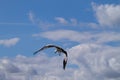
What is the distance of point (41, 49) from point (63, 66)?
501 centimetres

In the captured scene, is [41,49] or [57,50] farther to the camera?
[57,50]

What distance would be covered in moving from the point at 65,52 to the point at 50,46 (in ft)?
12.2

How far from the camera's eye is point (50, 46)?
120 meters

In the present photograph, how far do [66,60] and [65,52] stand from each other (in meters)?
1.54

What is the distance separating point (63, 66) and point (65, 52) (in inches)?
206

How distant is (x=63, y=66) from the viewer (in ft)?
387

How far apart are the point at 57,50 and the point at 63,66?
1048 cm

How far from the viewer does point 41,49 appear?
387 feet

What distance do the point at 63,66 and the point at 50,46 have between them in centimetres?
494

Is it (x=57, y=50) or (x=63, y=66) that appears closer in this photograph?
(x=63, y=66)

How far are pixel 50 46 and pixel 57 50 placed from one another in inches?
306

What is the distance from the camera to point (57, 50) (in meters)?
128

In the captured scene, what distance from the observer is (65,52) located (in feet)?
403
